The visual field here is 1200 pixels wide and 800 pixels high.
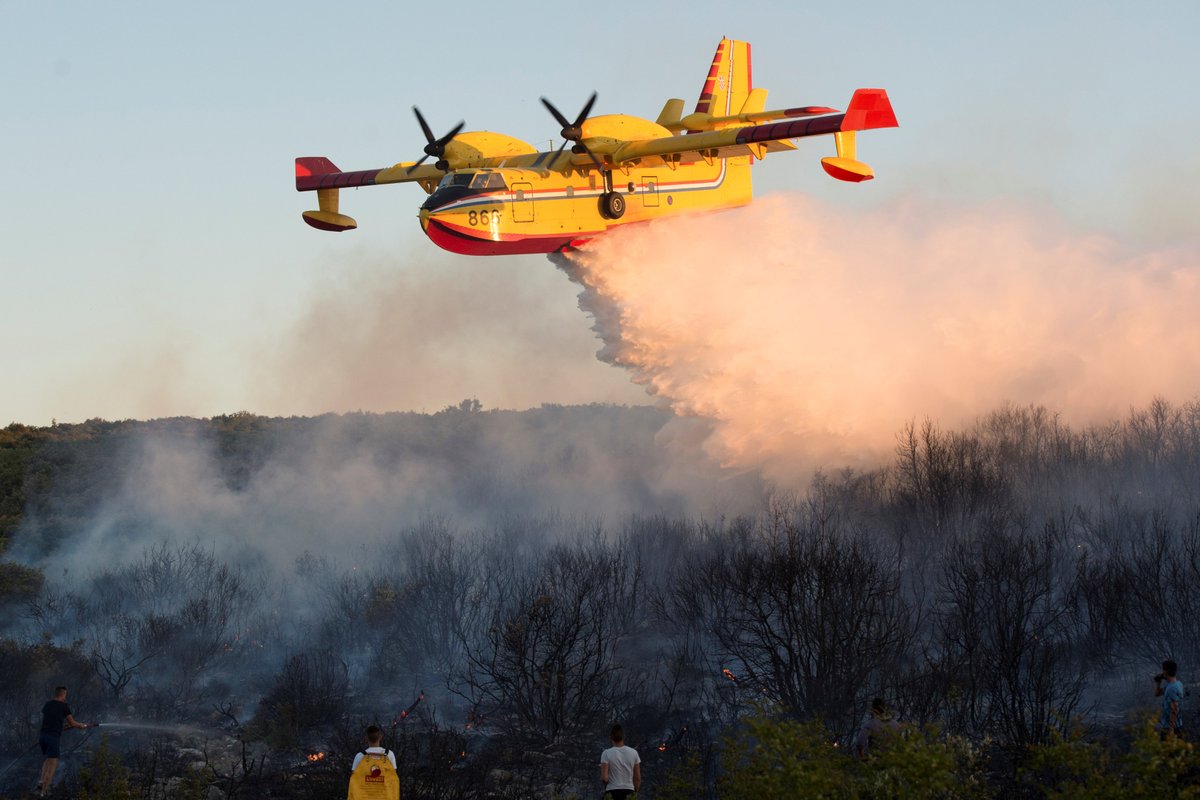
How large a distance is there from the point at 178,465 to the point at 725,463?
75.4 ft

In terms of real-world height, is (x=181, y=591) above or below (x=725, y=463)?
below

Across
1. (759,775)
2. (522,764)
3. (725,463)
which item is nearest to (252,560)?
(725,463)

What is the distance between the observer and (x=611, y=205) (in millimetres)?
34312

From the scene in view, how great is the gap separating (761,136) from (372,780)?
821 inches

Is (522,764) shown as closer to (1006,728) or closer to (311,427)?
(1006,728)

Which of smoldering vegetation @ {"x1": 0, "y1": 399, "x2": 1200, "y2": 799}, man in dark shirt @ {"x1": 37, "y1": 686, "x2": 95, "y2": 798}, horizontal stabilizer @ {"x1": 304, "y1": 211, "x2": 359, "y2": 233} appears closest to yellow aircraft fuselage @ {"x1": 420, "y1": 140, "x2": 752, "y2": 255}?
horizontal stabilizer @ {"x1": 304, "y1": 211, "x2": 359, "y2": 233}

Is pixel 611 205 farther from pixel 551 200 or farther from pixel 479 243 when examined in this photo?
pixel 479 243

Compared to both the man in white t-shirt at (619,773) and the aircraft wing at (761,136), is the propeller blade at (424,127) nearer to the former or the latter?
the aircraft wing at (761,136)

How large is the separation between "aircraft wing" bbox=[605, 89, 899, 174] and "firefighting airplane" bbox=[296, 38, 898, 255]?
24mm

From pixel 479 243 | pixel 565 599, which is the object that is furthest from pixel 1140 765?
pixel 479 243

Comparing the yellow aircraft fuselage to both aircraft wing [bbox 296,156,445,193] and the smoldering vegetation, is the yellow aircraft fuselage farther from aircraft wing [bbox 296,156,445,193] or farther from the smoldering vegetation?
the smoldering vegetation

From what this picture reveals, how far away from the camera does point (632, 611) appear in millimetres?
36188

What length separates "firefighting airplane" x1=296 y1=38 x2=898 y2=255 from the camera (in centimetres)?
3200

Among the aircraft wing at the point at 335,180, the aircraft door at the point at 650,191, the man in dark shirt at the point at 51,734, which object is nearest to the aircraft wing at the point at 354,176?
the aircraft wing at the point at 335,180
